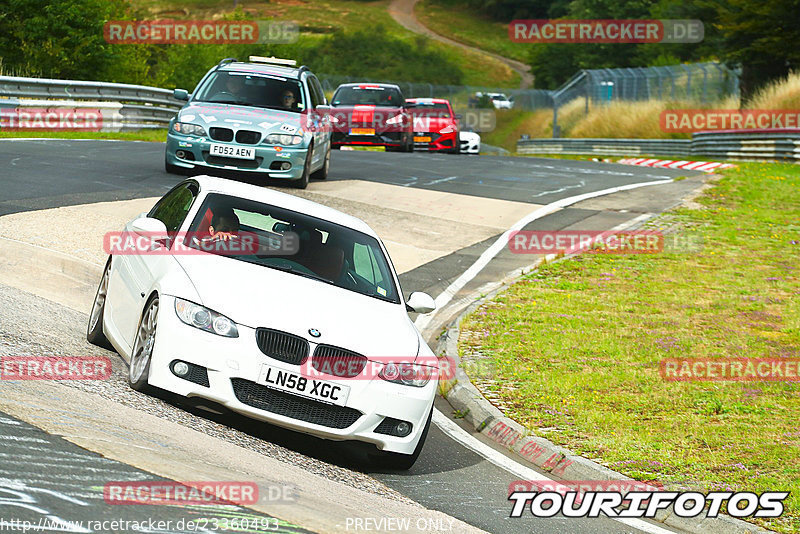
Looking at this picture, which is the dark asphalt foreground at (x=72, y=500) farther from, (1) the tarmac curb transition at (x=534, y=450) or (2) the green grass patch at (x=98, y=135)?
(2) the green grass patch at (x=98, y=135)

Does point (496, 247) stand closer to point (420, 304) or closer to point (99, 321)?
point (420, 304)

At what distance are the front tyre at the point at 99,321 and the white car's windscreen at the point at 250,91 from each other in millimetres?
8967

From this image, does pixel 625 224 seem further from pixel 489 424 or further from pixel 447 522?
pixel 447 522

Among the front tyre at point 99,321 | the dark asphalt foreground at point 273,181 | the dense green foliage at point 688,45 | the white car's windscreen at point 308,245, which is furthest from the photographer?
the dense green foliage at point 688,45

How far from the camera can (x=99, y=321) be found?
8117 mm

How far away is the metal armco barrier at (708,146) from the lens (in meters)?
29.3

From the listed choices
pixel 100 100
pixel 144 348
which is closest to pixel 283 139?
pixel 144 348

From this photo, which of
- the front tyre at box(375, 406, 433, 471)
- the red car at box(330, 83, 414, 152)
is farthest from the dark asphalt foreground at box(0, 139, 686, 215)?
the front tyre at box(375, 406, 433, 471)

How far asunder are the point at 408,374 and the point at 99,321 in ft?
8.91

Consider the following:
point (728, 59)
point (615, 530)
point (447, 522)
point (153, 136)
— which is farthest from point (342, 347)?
point (728, 59)

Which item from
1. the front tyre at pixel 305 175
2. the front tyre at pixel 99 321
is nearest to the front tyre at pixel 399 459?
the front tyre at pixel 99 321

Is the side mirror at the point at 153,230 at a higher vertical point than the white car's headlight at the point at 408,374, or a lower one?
higher

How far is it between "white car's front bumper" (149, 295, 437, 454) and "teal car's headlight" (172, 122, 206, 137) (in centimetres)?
1006

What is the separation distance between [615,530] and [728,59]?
37.4m
